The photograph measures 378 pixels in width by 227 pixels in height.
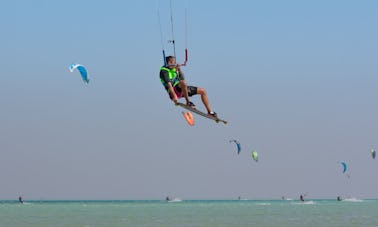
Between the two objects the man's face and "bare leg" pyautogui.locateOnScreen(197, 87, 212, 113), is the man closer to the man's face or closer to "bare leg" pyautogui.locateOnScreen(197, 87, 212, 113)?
the man's face

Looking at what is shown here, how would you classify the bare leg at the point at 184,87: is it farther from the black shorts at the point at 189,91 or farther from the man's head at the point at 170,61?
the man's head at the point at 170,61

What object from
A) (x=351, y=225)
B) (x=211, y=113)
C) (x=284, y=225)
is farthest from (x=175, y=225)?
(x=211, y=113)

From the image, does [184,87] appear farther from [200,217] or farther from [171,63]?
[200,217]

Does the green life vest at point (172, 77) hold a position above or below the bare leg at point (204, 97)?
above

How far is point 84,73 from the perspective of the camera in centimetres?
2098

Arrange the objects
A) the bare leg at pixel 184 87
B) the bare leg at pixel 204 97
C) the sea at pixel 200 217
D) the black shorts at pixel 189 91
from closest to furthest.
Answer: the bare leg at pixel 184 87 → the black shorts at pixel 189 91 → the bare leg at pixel 204 97 → the sea at pixel 200 217

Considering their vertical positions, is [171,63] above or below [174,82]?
above

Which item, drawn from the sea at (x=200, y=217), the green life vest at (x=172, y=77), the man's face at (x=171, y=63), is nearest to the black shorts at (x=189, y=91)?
the green life vest at (x=172, y=77)

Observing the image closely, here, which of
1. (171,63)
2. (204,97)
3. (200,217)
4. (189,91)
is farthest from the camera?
(200,217)

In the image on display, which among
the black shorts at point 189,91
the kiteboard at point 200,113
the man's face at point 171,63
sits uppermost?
the man's face at point 171,63

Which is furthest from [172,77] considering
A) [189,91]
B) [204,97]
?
[204,97]

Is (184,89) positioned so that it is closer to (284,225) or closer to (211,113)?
(211,113)

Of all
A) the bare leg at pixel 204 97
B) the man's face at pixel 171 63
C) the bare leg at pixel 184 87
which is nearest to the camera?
the man's face at pixel 171 63

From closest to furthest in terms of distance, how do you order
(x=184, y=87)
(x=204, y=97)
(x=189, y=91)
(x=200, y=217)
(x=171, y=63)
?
(x=171, y=63), (x=184, y=87), (x=189, y=91), (x=204, y=97), (x=200, y=217)
